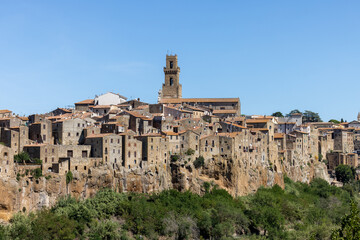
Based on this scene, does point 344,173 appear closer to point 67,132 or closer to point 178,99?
point 178,99

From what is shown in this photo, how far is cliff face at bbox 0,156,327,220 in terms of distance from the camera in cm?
6438

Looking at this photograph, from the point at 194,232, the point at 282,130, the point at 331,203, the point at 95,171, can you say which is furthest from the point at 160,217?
the point at 282,130

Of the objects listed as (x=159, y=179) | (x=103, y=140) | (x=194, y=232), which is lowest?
(x=194, y=232)

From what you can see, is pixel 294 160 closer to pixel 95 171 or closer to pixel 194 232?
pixel 194 232

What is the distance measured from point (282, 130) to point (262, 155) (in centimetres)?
2079

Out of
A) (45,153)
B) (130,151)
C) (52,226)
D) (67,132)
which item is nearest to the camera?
(52,226)

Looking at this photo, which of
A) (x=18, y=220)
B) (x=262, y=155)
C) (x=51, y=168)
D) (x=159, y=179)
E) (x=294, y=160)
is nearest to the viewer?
(x=18, y=220)

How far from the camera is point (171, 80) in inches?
4572

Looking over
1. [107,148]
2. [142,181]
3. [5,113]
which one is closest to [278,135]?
[142,181]

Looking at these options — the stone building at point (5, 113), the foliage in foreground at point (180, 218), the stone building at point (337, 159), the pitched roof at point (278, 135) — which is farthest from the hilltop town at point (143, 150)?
the stone building at point (337, 159)

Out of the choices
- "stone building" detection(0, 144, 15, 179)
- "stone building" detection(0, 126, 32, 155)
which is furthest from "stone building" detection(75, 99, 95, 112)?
"stone building" detection(0, 144, 15, 179)

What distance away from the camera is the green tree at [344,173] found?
113 meters

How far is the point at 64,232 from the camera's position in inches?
2511

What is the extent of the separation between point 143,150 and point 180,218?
30.5 ft
